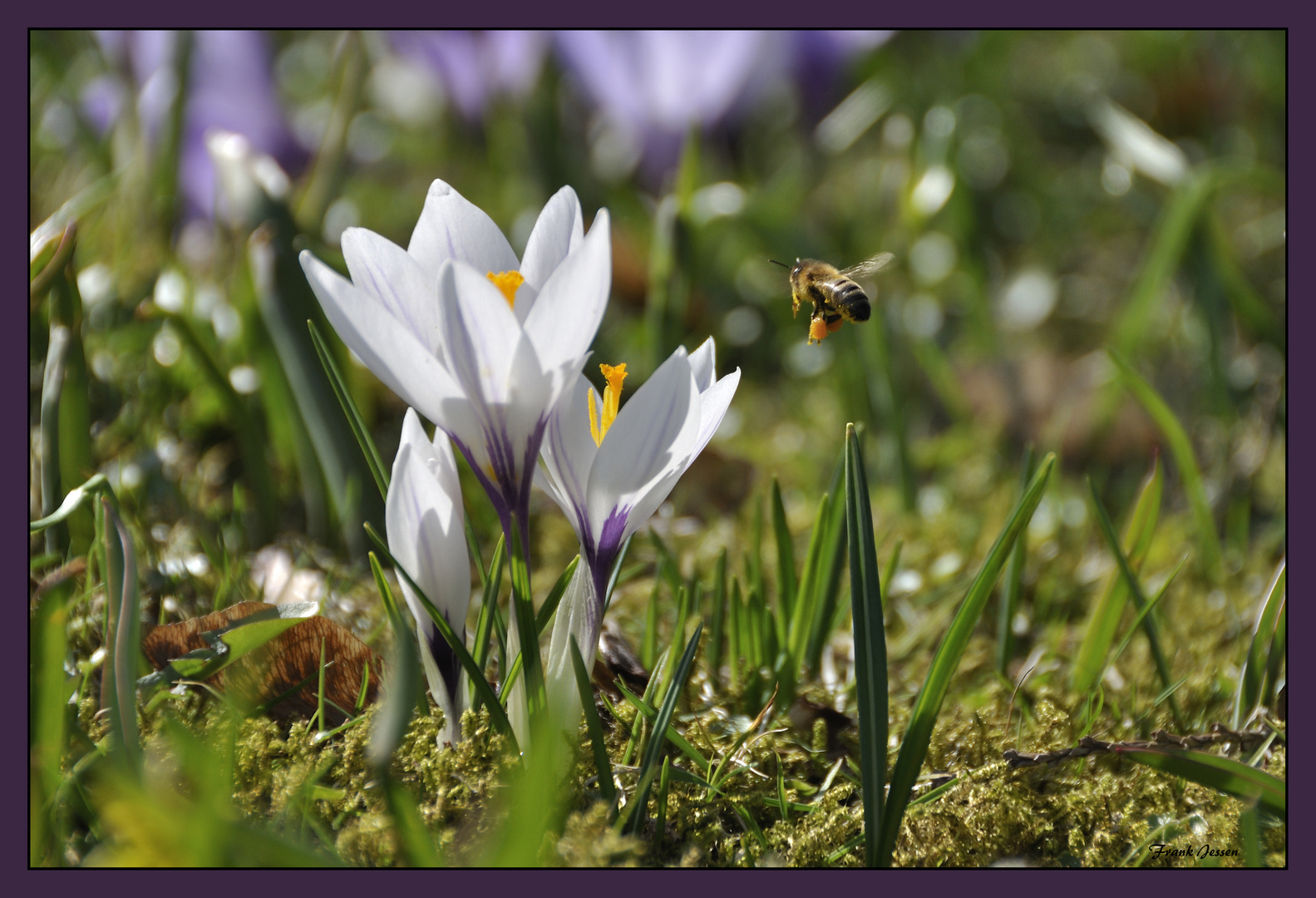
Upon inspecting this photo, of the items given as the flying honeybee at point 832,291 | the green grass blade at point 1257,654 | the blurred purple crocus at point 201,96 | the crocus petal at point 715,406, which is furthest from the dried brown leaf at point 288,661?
the blurred purple crocus at point 201,96

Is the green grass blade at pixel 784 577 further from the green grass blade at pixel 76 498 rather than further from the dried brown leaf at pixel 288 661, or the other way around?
the green grass blade at pixel 76 498

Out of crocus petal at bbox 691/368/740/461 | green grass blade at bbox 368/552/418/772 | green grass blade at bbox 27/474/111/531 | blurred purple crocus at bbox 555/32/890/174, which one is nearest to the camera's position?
green grass blade at bbox 368/552/418/772

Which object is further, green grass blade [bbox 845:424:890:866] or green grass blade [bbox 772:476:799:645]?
green grass blade [bbox 772:476:799:645]

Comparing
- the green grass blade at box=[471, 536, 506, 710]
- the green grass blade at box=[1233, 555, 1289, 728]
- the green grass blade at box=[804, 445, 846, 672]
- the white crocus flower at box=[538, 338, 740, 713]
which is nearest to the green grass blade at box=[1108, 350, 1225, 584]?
the green grass blade at box=[1233, 555, 1289, 728]

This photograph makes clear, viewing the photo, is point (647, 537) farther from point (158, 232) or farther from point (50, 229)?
point (158, 232)

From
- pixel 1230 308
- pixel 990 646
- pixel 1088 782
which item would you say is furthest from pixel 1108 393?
pixel 1088 782

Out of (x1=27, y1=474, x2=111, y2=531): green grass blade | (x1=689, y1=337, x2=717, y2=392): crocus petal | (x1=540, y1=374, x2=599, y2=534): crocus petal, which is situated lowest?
(x1=27, y1=474, x2=111, y2=531): green grass blade

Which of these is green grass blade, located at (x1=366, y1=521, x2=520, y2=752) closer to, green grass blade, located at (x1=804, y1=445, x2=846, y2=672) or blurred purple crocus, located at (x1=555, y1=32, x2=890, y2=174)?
green grass blade, located at (x1=804, y1=445, x2=846, y2=672)

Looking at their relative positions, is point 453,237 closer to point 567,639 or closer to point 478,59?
point 567,639
